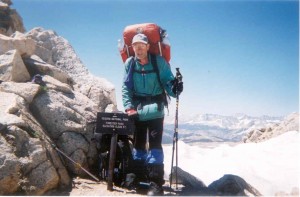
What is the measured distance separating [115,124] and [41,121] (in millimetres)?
2688

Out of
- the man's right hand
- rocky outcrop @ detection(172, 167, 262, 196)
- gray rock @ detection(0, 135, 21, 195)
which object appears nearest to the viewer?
gray rock @ detection(0, 135, 21, 195)

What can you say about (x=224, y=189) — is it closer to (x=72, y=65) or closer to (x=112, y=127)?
(x=112, y=127)

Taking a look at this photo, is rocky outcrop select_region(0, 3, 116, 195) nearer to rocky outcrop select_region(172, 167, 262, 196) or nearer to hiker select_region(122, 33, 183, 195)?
hiker select_region(122, 33, 183, 195)

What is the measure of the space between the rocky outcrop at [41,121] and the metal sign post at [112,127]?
1229mm

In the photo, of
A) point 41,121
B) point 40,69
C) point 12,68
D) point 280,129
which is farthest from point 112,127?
point 280,129

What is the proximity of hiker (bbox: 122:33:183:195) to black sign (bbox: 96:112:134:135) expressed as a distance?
0.40 metres

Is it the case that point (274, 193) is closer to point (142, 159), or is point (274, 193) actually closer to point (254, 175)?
point (254, 175)

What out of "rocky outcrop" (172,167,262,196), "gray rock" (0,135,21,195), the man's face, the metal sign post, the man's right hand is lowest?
"rocky outcrop" (172,167,262,196)

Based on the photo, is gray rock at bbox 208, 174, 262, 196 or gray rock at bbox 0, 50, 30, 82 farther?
gray rock at bbox 0, 50, 30, 82

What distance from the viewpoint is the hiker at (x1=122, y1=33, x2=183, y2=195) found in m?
7.53

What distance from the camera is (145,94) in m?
7.87

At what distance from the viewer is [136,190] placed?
292 inches

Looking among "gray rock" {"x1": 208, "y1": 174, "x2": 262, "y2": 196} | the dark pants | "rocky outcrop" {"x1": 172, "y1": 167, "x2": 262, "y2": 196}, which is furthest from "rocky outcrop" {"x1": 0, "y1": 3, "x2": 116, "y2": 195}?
"gray rock" {"x1": 208, "y1": 174, "x2": 262, "y2": 196}

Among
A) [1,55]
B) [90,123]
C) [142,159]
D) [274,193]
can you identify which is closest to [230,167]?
[274,193]
